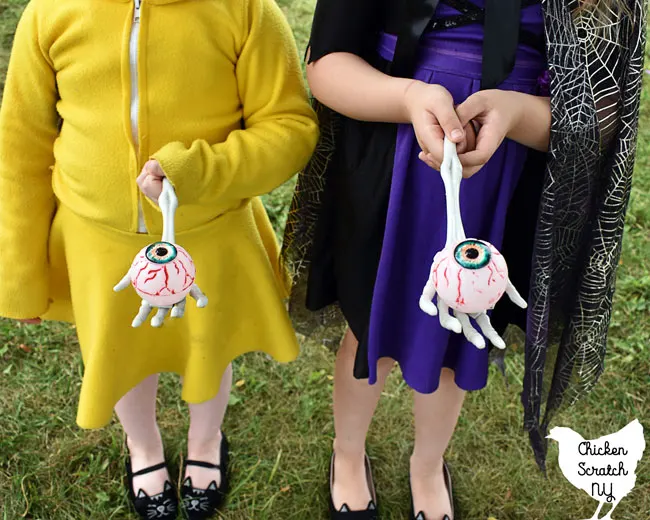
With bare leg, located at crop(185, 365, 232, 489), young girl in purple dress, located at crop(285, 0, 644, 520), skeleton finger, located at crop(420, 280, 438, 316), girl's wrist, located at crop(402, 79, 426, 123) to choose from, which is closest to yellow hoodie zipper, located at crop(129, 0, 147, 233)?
young girl in purple dress, located at crop(285, 0, 644, 520)

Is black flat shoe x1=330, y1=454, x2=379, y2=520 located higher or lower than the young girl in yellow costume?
lower

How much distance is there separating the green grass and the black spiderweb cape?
234 millimetres

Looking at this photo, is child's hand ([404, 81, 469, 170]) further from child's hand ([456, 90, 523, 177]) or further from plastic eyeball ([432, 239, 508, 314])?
plastic eyeball ([432, 239, 508, 314])

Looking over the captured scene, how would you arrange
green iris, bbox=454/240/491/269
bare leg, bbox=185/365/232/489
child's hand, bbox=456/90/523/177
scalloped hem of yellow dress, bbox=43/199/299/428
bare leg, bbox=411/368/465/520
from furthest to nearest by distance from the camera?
bare leg, bbox=185/365/232/489
bare leg, bbox=411/368/465/520
scalloped hem of yellow dress, bbox=43/199/299/428
child's hand, bbox=456/90/523/177
green iris, bbox=454/240/491/269

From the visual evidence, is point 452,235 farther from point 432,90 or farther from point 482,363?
point 482,363

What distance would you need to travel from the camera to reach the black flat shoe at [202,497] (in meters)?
1.39

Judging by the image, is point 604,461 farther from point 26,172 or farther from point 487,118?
point 26,172

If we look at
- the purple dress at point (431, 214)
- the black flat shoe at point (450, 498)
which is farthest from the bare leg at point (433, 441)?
the purple dress at point (431, 214)

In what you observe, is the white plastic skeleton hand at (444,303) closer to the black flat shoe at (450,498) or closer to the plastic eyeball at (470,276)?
the plastic eyeball at (470,276)

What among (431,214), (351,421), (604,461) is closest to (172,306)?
(431,214)

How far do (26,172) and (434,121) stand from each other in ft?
1.89

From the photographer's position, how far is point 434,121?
2.51 ft

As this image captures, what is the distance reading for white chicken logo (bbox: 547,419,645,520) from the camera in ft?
2.61

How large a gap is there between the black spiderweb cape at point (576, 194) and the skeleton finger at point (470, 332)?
0.88 ft
